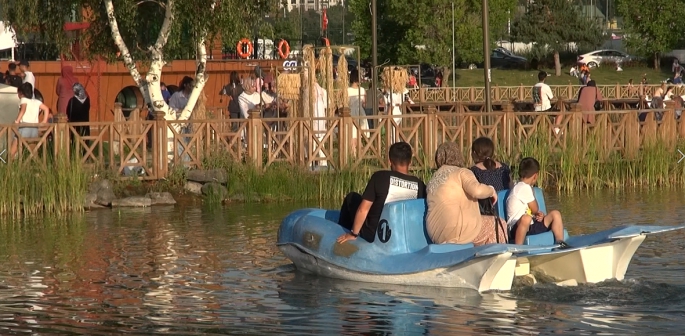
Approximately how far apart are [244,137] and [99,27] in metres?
3.98

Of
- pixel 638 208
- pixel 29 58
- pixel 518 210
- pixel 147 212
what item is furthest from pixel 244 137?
pixel 29 58

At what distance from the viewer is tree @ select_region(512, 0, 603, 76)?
82.0 meters

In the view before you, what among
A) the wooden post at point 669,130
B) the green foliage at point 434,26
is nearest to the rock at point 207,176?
the wooden post at point 669,130

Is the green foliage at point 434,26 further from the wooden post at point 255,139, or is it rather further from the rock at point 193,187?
the rock at point 193,187

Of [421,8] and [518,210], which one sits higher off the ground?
[421,8]

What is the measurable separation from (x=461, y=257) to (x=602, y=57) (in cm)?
7066

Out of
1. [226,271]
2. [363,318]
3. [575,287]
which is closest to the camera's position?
[363,318]

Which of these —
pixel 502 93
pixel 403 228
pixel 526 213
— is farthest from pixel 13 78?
pixel 502 93

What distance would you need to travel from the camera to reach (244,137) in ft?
75.4

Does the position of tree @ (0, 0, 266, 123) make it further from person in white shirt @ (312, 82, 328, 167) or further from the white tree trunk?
person in white shirt @ (312, 82, 328, 167)

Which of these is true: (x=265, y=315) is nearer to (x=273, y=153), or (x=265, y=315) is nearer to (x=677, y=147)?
(x=273, y=153)

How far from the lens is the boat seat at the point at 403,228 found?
13.1 m

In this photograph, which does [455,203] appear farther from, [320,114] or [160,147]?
[320,114]

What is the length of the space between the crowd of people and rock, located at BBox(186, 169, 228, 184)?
8547 mm
